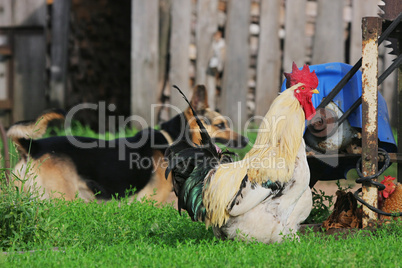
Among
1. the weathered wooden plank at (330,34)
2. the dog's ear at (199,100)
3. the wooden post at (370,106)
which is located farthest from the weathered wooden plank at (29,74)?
the wooden post at (370,106)

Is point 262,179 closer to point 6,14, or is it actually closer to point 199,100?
point 199,100

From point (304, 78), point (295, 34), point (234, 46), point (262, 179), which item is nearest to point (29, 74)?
point (234, 46)

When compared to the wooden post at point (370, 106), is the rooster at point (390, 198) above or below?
below

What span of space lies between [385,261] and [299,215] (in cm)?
80

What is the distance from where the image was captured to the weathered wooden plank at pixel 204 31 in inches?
346

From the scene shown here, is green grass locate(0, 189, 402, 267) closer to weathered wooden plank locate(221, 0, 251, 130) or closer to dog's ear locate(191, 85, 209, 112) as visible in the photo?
dog's ear locate(191, 85, 209, 112)

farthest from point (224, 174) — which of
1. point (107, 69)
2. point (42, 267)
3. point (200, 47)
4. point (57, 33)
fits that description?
point (107, 69)

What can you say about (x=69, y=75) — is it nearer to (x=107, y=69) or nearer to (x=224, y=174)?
(x=107, y=69)

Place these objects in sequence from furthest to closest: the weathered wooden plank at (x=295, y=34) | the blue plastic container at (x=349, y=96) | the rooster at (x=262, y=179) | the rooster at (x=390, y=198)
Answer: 1. the weathered wooden plank at (x=295, y=34)
2. the blue plastic container at (x=349, y=96)
3. the rooster at (x=390, y=198)
4. the rooster at (x=262, y=179)

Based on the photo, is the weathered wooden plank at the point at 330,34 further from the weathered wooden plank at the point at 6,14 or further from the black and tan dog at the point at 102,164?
the weathered wooden plank at the point at 6,14

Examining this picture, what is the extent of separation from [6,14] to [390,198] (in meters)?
7.67

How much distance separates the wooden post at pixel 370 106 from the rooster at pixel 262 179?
51cm

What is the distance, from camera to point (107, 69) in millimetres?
12078

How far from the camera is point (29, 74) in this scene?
32.3 feet
